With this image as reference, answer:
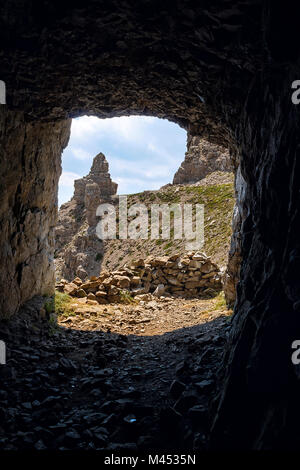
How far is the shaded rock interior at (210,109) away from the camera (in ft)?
9.12

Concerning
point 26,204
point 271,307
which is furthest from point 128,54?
point 271,307

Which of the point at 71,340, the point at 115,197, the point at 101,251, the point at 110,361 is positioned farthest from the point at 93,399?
the point at 115,197

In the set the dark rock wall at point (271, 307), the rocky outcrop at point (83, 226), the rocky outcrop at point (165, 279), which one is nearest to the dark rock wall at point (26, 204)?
the dark rock wall at point (271, 307)

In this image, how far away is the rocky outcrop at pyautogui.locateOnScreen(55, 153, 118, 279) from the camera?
36.4 m

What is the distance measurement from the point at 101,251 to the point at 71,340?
30.2 meters

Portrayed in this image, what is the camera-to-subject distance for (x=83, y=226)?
43219mm

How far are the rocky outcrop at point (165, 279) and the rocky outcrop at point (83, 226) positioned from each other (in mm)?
19351

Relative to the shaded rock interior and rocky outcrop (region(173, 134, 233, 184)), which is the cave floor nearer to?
the shaded rock interior

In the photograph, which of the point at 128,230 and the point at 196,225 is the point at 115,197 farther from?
the point at 196,225

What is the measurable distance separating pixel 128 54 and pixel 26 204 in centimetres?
417

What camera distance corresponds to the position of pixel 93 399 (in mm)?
A: 4648

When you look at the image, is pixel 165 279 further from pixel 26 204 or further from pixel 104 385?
pixel 104 385

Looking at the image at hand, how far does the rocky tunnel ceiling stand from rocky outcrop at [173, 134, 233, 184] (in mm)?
43518

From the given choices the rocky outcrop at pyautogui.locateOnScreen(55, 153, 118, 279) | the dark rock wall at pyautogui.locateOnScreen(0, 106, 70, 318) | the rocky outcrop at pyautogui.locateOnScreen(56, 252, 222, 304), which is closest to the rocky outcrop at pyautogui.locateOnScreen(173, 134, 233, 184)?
the rocky outcrop at pyautogui.locateOnScreen(55, 153, 118, 279)
